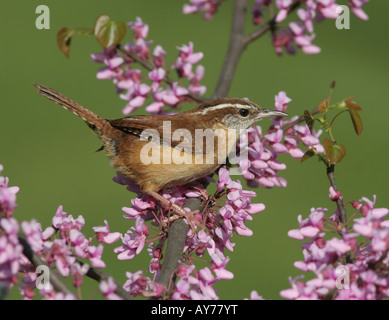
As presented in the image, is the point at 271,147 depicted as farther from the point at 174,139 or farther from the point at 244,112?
the point at 174,139

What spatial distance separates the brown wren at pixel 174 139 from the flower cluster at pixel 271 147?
11 centimetres

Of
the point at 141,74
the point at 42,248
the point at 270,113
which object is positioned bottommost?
the point at 42,248

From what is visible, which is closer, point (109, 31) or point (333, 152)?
point (333, 152)

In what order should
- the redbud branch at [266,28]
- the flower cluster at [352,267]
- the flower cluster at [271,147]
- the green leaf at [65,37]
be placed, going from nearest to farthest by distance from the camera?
the flower cluster at [352,267] < the flower cluster at [271,147] < the green leaf at [65,37] < the redbud branch at [266,28]

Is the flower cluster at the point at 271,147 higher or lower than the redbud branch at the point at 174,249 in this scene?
higher

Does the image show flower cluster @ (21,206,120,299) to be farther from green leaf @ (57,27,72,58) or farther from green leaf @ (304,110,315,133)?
green leaf @ (57,27,72,58)

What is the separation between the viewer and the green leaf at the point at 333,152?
2.28 metres

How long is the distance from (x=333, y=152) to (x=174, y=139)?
1068 mm

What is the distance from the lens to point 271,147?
2990 mm

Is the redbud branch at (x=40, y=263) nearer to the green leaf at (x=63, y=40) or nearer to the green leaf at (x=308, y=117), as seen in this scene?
the green leaf at (x=308, y=117)

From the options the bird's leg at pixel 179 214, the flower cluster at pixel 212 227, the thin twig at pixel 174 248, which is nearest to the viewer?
the thin twig at pixel 174 248

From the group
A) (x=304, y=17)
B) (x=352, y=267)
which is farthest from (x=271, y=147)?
(x=352, y=267)

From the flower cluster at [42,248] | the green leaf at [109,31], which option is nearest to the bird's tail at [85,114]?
the green leaf at [109,31]
